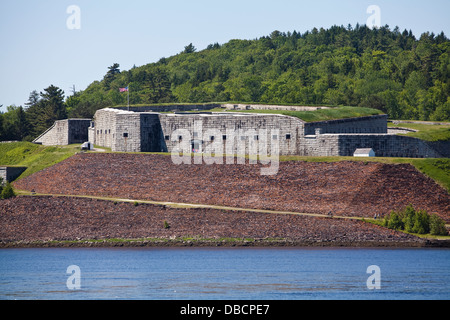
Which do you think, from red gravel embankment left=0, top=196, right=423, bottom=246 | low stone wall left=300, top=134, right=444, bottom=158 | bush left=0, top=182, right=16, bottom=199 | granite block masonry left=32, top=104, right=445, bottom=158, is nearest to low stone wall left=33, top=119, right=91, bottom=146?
granite block masonry left=32, top=104, right=445, bottom=158

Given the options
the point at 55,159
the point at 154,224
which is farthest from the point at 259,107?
the point at 154,224

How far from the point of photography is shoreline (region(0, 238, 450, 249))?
5625cm

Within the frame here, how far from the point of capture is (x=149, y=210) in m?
63.4

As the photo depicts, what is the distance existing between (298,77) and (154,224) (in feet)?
264

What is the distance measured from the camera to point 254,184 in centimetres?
6531

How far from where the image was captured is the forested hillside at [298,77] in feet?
383

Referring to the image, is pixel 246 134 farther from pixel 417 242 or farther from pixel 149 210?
pixel 417 242

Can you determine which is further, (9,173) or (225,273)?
(9,173)

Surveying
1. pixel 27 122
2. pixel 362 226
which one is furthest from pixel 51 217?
pixel 27 122

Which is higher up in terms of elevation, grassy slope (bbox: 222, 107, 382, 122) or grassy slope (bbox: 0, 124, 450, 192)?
grassy slope (bbox: 222, 107, 382, 122)

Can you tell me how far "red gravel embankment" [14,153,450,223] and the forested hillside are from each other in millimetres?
32180

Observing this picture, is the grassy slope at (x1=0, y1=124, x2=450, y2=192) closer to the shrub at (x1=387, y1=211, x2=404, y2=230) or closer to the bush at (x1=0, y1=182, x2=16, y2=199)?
the shrub at (x1=387, y1=211, x2=404, y2=230)

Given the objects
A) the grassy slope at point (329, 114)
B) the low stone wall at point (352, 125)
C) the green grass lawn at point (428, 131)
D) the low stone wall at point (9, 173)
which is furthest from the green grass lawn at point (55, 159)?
the green grass lawn at point (428, 131)

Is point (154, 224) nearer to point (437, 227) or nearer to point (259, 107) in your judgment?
point (437, 227)
